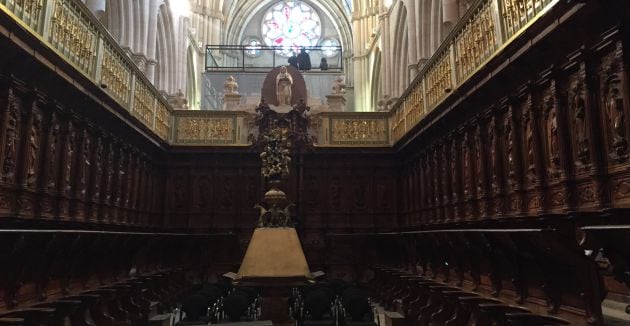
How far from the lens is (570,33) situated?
573 centimetres

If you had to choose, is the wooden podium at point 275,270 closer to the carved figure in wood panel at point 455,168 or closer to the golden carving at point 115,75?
the carved figure in wood panel at point 455,168

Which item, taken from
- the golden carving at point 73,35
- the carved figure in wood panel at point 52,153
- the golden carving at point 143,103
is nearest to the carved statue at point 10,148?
the carved figure in wood panel at point 52,153

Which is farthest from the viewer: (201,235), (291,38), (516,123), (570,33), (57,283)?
(291,38)

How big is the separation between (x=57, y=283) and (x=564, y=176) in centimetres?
718

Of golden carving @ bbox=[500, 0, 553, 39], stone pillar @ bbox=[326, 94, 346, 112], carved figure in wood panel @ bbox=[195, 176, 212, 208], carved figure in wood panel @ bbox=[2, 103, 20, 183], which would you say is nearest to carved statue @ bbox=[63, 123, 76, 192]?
carved figure in wood panel @ bbox=[2, 103, 20, 183]

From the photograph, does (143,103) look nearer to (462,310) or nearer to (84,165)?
(84,165)

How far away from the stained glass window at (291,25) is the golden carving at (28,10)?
3739cm

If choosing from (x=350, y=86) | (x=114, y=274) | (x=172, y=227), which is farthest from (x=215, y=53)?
(x=114, y=274)

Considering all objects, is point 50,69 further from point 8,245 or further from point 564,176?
point 564,176

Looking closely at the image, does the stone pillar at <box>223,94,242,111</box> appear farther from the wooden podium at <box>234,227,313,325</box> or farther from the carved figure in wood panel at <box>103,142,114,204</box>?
the wooden podium at <box>234,227,313,325</box>

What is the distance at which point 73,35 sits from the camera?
8.15 metres

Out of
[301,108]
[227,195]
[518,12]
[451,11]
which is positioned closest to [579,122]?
[518,12]

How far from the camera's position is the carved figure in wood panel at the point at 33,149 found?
728 centimetres

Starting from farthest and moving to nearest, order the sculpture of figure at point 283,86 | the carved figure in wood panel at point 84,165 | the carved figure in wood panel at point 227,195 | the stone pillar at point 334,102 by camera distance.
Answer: the stone pillar at point 334,102, the sculpture of figure at point 283,86, the carved figure in wood panel at point 227,195, the carved figure in wood panel at point 84,165
